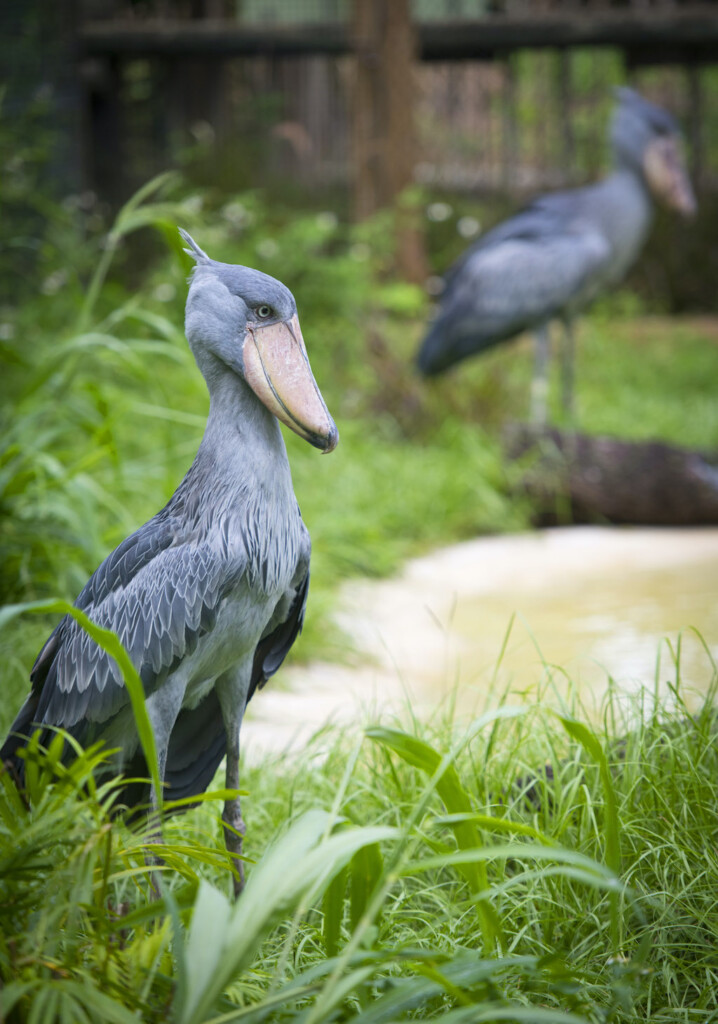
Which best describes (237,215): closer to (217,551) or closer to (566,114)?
(217,551)

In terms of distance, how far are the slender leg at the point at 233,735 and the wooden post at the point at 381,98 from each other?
4986 millimetres

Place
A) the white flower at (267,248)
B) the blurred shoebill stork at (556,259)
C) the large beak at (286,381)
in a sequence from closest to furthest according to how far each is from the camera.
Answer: the large beak at (286,381) → the white flower at (267,248) → the blurred shoebill stork at (556,259)

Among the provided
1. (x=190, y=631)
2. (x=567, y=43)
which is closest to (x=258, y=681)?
(x=190, y=631)

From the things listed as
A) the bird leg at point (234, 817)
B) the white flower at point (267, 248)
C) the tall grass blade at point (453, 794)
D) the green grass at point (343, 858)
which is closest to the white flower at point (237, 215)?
the white flower at point (267, 248)

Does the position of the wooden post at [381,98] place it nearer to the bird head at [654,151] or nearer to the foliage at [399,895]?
the bird head at [654,151]

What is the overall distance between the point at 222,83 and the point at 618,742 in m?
7.34

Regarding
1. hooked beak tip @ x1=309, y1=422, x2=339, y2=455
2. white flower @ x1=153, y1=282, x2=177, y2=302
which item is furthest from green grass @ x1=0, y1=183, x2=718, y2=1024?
white flower @ x1=153, y1=282, x2=177, y2=302

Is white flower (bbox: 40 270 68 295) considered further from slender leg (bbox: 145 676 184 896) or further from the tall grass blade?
the tall grass blade

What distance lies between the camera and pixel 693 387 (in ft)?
22.3

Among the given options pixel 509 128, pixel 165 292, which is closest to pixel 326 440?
pixel 165 292

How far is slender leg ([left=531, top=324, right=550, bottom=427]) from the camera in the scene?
5.08 meters

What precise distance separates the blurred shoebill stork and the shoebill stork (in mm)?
3676

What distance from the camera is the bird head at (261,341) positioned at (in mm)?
1431

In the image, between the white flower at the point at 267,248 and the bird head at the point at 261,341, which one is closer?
the bird head at the point at 261,341
